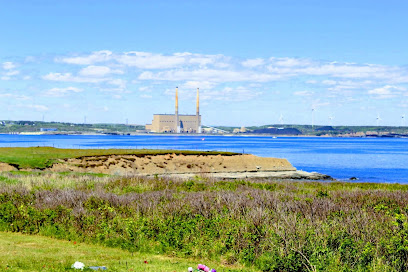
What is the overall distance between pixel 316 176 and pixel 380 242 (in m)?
54.8

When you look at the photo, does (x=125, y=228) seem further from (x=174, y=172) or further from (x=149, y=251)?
(x=174, y=172)

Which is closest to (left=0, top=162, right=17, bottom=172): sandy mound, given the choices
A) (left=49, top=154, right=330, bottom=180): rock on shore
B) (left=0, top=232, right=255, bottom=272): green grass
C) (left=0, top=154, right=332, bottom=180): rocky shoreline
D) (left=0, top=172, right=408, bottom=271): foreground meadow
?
(left=0, top=154, right=332, bottom=180): rocky shoreline

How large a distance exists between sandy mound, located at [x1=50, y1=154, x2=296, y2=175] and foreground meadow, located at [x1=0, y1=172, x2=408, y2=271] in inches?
1467

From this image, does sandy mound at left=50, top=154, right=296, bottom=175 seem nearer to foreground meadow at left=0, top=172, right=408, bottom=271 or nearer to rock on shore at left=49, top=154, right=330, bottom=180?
rock on shore at left=49, top=154, right=330, bottom=180

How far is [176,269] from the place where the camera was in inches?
481

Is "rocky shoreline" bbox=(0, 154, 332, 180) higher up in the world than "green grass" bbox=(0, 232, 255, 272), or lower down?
lower down

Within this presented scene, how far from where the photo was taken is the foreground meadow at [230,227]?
40.1ft

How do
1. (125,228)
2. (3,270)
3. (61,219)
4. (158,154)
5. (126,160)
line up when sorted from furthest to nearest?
(158,154) < (126,160) < (61,219) < (125,228) < (3,270)

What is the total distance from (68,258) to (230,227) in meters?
4.78

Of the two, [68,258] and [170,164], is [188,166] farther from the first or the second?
[68,258]

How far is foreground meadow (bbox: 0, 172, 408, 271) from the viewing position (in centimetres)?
1223

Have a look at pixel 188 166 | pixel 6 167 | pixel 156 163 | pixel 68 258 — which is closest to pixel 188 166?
pixel 188 166

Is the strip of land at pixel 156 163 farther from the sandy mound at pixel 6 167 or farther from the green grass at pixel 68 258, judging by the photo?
the green grass at pixel 68 258

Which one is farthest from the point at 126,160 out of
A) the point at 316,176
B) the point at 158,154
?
the point at 316,176
